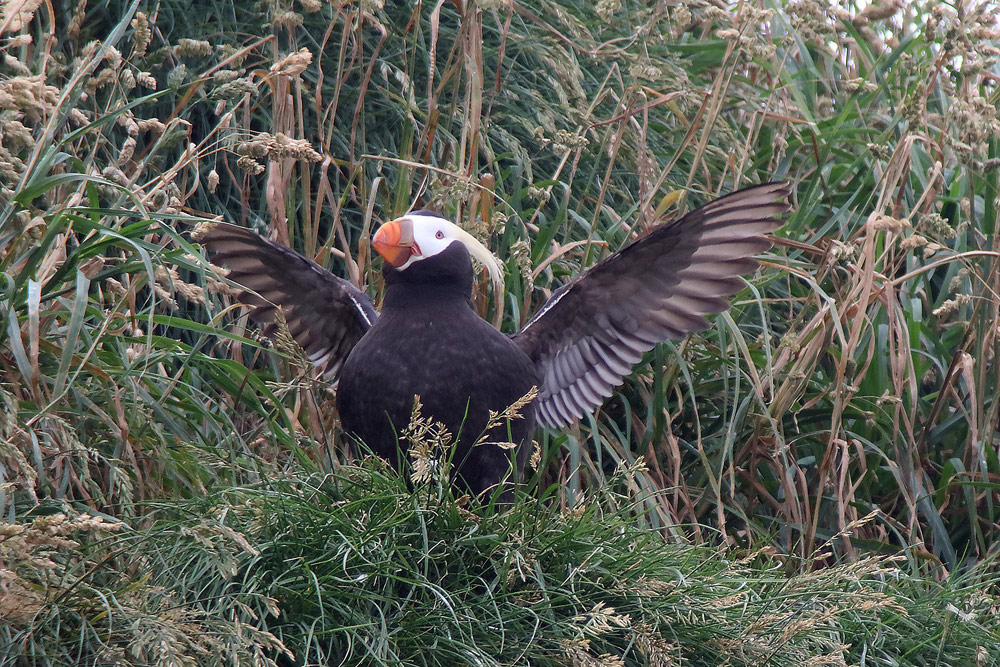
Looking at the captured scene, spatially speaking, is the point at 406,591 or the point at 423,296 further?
the point at 423,296

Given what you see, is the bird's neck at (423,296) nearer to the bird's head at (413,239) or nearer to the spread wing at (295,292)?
the bird's head at (413,239)

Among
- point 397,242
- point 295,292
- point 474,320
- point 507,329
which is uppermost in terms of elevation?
point 397,242

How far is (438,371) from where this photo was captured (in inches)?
117

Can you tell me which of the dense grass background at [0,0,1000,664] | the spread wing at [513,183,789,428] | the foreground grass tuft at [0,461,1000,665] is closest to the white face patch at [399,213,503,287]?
the dense grass background at [0,0,1000,664]

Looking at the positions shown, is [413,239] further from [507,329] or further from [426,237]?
[507,329]

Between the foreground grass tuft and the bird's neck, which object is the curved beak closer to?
the bird's neck

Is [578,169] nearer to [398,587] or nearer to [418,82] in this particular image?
[418,82]

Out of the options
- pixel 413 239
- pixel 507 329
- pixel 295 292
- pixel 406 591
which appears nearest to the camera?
pixel 406 591

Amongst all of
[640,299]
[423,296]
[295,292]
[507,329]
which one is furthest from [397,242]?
[507,329]

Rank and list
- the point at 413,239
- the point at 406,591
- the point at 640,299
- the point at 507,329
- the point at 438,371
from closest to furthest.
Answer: the point at 406,591 < the point at 438,371 < the point at 413,239 < the point at 640,299 < the point at 507,329

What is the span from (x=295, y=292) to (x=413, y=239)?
0.58 m

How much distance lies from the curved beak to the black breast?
0.04 m

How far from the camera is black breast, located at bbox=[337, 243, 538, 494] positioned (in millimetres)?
2967

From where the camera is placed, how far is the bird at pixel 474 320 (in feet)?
9.80
